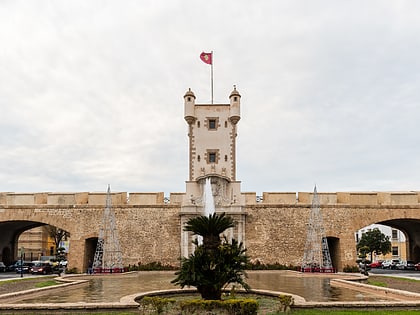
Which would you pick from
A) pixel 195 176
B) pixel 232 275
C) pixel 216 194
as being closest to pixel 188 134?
pixel 195 176

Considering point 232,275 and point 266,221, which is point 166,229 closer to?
point 266,221

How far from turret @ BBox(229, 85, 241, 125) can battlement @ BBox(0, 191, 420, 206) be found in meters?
5.96

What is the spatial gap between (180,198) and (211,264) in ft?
74.0

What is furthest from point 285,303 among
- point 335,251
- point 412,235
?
point 412,235

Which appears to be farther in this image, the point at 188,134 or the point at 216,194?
the point at 188,134

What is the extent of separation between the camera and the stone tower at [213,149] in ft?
104

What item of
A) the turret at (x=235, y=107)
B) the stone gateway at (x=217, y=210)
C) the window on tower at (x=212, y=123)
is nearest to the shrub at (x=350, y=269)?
the stone gateway at (x=217, y=210)

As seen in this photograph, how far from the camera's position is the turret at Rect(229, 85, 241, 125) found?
3369 centimetres

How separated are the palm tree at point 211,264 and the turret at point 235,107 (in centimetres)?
2384

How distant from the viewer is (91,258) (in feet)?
106

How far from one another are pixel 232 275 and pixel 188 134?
2484 cm

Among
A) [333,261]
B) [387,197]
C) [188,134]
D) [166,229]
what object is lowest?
[333,261]

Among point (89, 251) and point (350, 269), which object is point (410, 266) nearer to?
point (350, 269)

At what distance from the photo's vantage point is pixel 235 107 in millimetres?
33844
